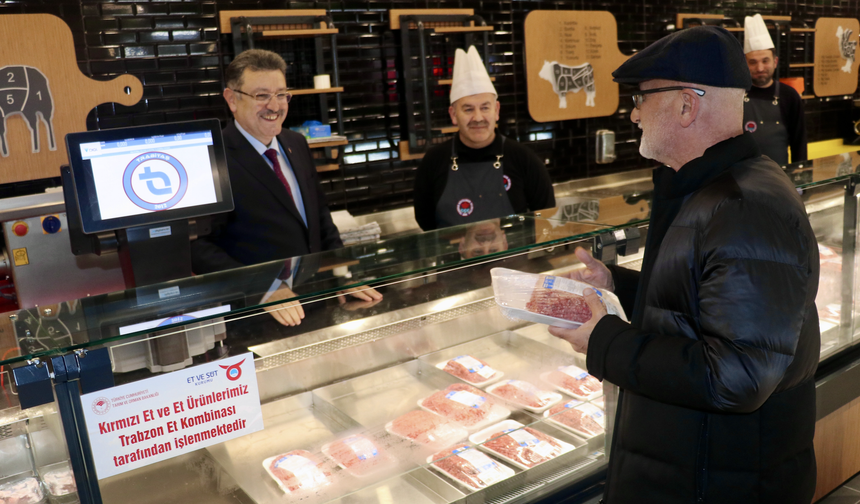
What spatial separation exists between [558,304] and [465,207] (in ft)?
6.28

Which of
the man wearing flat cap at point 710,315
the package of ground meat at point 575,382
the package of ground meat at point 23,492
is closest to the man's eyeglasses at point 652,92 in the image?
the man wearing flat cap at point 710,315

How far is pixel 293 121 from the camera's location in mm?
4398

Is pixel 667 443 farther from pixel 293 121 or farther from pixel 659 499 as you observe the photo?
pixel 293 121

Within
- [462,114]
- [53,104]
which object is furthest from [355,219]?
[53,104]

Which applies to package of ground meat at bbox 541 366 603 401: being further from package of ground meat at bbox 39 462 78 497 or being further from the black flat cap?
package of ground meat at bbox 39 462 78 497

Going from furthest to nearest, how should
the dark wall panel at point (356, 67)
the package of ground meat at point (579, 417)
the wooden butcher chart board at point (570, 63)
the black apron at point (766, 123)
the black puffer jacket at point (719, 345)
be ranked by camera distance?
the wooden butcher chart board at point (570, 63) → the black apron at point (766, 123) → the dark wall panel at point (356, 67) → the package of ground meat at point (579, 417) → the black puffer jacket at point (719, 345)

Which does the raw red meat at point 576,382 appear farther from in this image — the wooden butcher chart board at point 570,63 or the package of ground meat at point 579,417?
the wooden butcher chart board at point 570,63

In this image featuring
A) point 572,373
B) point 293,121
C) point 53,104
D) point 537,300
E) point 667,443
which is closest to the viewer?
point 667,443

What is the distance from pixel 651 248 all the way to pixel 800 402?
0.43 metres

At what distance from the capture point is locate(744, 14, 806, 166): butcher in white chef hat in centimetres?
452

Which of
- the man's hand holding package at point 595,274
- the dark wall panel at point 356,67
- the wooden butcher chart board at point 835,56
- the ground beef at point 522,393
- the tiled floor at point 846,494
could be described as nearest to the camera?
the man's hand holding package at point 595,274

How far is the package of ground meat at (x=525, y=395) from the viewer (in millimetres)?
2072

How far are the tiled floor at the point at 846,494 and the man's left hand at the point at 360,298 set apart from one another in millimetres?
2110

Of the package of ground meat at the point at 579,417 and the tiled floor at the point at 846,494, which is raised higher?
the package of ground meat at the point at 579,417
